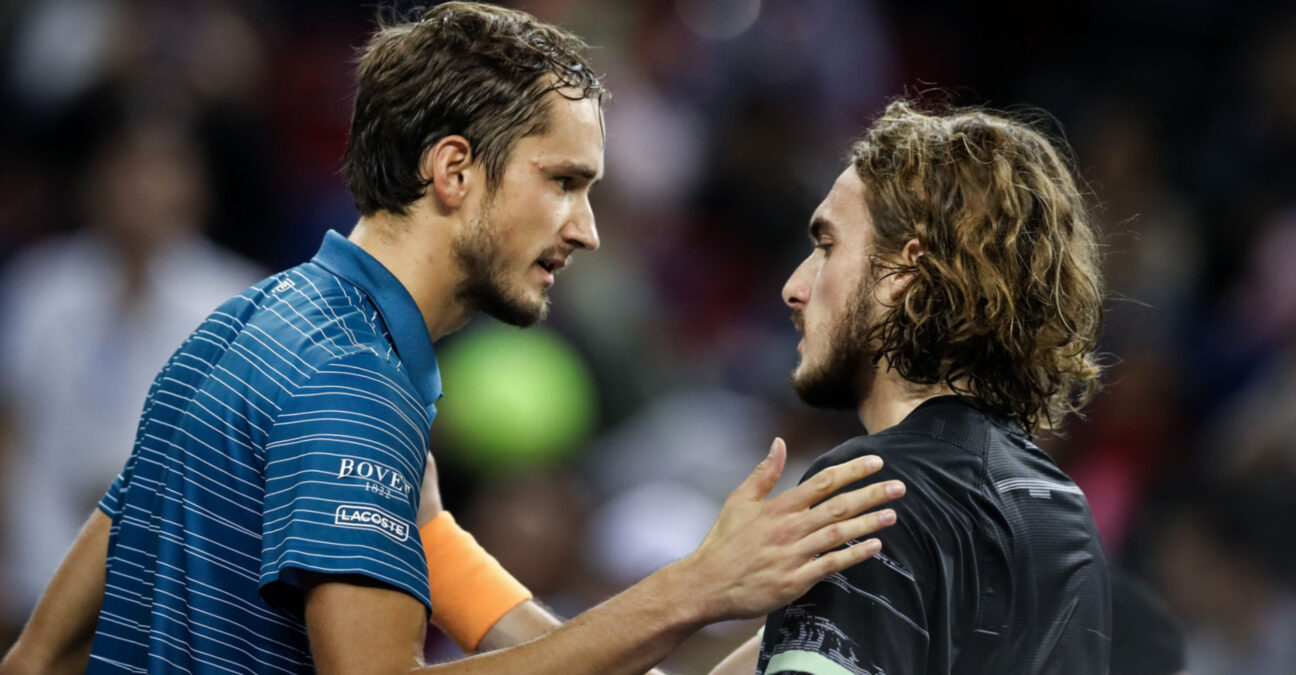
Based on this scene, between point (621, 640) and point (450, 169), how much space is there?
1.11 m

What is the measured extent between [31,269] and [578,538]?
7.79ft

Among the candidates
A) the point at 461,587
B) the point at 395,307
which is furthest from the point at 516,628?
the point at 395,307

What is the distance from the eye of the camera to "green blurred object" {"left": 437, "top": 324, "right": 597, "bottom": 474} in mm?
5699

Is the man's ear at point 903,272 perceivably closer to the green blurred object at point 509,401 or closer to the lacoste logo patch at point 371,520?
the lacoste logo patch at point 371,520

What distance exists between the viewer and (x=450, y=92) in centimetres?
296

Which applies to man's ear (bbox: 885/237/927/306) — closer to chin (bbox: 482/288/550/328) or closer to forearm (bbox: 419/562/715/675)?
forearm (bbox: 419/562/715/675)

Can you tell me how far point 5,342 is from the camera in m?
5.19

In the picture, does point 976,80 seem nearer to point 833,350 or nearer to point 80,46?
point 80,46

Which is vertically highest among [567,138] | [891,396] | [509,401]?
[567,138]

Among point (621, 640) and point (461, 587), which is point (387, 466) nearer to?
point (621, 640)

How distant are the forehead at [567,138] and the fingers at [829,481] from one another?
1071 millimetres

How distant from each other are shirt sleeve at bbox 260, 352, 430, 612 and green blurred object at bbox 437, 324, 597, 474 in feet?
10.3

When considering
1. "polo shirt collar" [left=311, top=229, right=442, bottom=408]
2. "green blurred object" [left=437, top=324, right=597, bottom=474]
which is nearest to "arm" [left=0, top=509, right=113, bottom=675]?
"polo shirt collar" [left=311, top=229, right=442, bottom=408]

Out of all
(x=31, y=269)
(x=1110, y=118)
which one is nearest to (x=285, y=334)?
(x=31, y=269)
